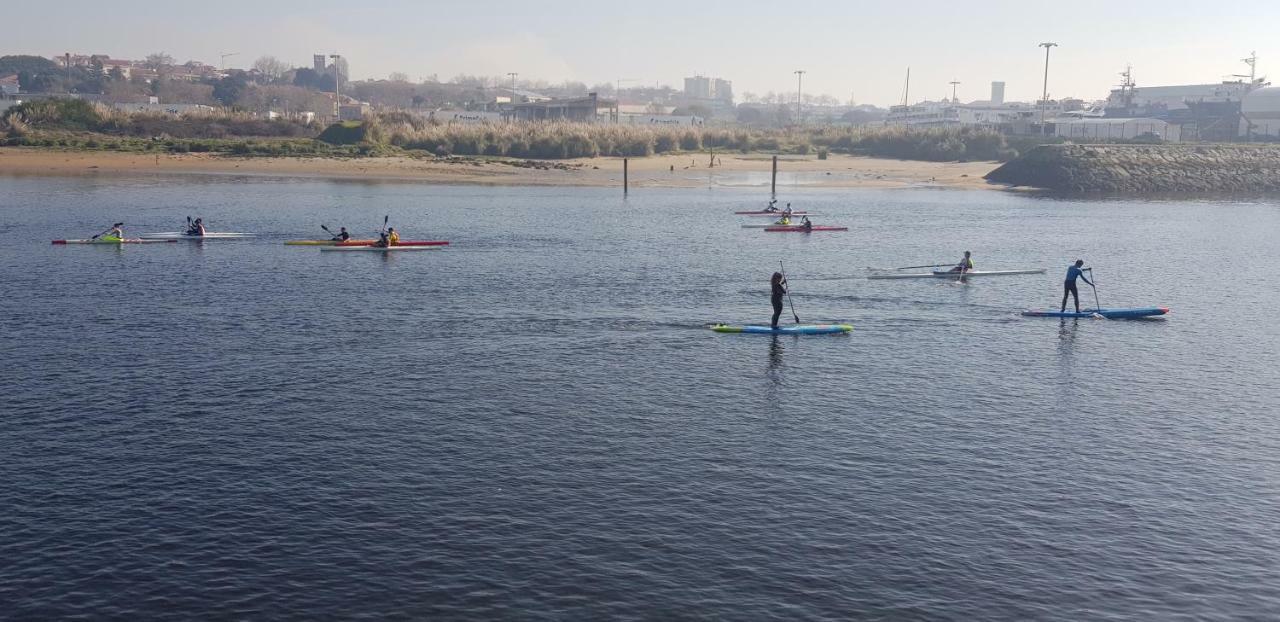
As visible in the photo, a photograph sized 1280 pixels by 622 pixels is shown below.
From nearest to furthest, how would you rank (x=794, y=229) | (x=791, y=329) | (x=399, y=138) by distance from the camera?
(x=791, y=329)
(x=794, y=229)
(x=399, y=138)

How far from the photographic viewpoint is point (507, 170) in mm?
123688

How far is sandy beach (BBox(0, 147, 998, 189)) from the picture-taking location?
375 feet

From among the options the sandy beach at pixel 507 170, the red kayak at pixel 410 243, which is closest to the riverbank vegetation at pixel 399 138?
the sandy beach at pixel 507 170

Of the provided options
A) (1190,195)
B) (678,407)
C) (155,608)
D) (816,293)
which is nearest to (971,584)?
(678,407)

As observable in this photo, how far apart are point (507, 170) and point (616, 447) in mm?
98411

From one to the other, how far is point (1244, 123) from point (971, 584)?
174995 millimetres

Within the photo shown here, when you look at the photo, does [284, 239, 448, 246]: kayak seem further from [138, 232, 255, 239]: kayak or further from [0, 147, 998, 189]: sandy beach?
[0, 147, 998, 189]: sandy beach

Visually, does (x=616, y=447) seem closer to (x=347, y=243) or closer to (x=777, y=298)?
(x=777, y=298)

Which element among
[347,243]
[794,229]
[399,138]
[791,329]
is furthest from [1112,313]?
[399,138]

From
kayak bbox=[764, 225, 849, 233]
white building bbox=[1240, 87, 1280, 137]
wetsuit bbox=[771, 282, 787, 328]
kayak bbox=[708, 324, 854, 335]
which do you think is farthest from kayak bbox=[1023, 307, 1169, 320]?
white building bbox=[1240, 87, 1280, 137]

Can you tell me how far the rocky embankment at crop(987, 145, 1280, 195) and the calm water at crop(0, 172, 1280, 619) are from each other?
71294mm

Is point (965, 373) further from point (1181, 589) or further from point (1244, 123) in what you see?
point (1244, 123)

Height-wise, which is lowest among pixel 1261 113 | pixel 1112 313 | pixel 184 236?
pixel 1112 313

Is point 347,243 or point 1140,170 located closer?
point 347,243
